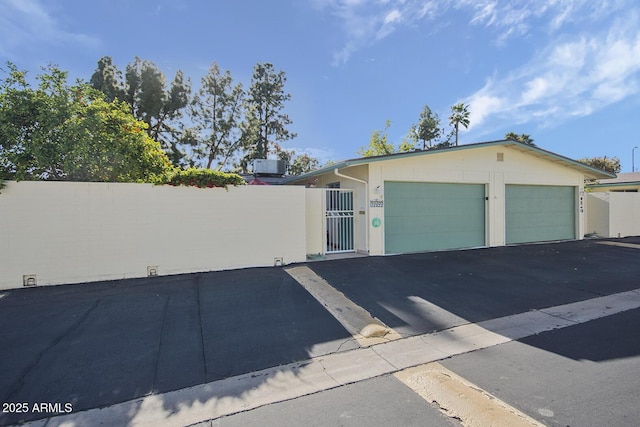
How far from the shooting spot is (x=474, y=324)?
15.4 ft

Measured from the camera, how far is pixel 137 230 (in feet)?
Answer: 24.4

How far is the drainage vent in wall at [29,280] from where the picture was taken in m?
6.68

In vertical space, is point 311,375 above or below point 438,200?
below

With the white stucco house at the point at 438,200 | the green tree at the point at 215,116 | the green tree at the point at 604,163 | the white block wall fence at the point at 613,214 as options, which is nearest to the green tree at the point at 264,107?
the green tree at the point at 215,116

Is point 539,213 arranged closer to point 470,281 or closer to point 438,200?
point 438,200

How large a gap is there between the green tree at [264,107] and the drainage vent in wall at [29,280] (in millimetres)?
18663

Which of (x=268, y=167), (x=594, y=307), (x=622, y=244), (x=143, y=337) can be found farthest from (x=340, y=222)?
(x=622, y=244)

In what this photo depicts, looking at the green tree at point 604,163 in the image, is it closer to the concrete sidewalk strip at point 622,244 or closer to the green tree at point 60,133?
the concrete sidewalk strip at point 622,244

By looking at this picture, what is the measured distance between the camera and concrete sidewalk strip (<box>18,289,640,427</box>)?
2.78 meters

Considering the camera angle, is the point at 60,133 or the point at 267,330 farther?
the point at 60,133

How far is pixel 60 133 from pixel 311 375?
8.01 meters

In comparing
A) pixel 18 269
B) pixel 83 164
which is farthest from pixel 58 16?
pixel 18 269

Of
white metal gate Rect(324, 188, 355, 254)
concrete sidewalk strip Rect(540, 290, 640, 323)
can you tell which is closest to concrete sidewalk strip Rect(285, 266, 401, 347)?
concrete sidewalk strip Rect(540, 290, 640, 323)

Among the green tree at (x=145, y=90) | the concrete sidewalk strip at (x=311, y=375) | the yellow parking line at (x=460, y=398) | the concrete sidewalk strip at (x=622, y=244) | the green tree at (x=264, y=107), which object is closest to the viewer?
the yellow parking line at (x=460, y=398)
